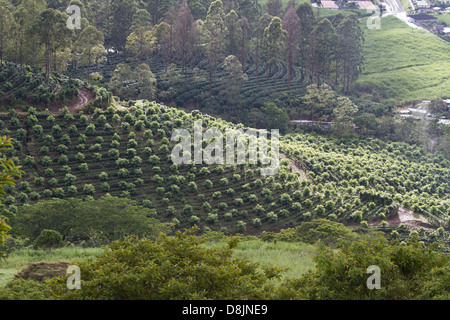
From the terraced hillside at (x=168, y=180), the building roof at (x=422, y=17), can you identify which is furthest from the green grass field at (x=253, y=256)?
the building roof at (x=422, y=17)

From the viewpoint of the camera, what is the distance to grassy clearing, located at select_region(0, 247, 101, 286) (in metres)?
18.3

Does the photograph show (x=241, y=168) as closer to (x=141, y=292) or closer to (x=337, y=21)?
(x=141, y=292)

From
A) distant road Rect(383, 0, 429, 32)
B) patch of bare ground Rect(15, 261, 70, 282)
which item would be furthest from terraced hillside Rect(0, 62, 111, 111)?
distant road Rect(383, 0, 429, 32)

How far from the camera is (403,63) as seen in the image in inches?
3482

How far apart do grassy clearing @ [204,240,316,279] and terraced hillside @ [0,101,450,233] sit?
7471 millimetres

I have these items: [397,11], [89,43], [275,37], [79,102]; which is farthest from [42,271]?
[397,11]

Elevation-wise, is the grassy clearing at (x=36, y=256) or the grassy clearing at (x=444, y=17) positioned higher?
the grassy clearing at (x=444, y=17)

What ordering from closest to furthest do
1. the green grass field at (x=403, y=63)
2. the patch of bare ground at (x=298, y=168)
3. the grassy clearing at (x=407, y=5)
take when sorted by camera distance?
the patch of bare ground at (x=298, y=168)
the green grass field at (x=403, y=63)
the grassy clearing at (x=407, y=5)

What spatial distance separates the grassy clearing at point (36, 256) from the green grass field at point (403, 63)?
64057mm

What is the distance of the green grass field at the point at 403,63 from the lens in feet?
253

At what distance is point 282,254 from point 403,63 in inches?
2950

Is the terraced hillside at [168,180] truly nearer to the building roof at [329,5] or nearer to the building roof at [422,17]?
the building roof at [329,5]

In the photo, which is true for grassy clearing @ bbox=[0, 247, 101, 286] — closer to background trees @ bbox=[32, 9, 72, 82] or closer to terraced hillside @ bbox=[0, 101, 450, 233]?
terraced hillside @ bbox=[0, 101, 450, 233]

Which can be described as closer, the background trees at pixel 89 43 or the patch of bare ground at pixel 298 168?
the patch of bare ground at pixel 298 168
